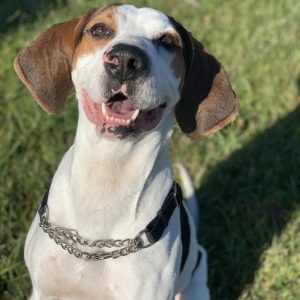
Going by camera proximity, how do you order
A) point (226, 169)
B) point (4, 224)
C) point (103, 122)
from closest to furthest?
point (103, 122)
point (4, 224)
point (226, 169)

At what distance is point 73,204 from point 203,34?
3818 millimetres

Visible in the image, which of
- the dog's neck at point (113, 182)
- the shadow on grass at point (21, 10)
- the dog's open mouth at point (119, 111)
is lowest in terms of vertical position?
the shadow on grass at point (21, 10)

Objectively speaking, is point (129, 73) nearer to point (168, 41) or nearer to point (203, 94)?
point (168, 41)

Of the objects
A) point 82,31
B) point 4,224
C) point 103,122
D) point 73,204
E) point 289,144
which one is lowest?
point 289,144

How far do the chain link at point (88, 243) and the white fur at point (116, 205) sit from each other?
3 centimetres

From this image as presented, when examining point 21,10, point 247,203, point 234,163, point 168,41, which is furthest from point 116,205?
point 21,10

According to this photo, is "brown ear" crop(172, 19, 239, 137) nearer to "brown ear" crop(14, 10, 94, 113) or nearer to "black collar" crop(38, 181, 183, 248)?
"black collar" crop(38, 181, 183, 248)

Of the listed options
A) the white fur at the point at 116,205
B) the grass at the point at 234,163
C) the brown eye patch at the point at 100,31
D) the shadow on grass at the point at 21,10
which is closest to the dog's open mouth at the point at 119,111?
the white fur at the point at 116,205

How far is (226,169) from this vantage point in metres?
5.26

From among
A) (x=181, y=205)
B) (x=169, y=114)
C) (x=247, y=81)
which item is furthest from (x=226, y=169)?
(x=169, y=114)

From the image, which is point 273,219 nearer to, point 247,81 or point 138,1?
point 247,81

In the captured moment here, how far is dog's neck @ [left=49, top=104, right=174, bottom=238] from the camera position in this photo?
311 centimetres

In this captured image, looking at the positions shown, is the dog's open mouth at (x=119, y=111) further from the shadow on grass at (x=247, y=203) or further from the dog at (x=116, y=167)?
the shadow on grass at (x=247, y=203)

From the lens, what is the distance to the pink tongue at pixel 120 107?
2.91 m
